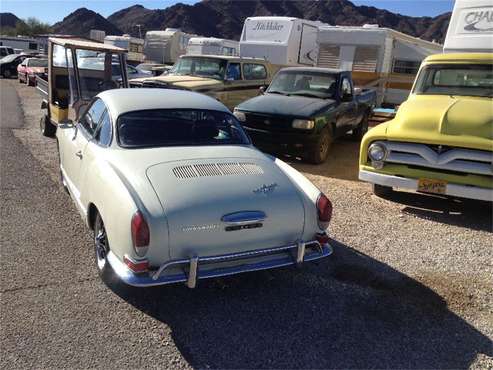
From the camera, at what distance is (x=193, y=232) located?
3.11 m

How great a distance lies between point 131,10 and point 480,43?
138m

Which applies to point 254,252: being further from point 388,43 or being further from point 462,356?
point 388,43

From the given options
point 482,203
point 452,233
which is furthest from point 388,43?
point 452,233

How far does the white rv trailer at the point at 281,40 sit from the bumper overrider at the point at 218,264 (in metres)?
13.9

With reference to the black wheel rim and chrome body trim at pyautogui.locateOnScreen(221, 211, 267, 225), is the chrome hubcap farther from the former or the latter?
chrome body trim at pyautogui.locateOnScreen(221, 211, 267, 225)

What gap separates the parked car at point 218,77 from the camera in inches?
422

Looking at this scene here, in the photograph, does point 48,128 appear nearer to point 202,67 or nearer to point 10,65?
point 202,67

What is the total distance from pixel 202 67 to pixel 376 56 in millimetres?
5884

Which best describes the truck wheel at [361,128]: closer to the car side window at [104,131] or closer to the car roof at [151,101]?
the car roof at [151,101]

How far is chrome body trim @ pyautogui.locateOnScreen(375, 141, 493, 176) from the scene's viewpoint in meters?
5.37

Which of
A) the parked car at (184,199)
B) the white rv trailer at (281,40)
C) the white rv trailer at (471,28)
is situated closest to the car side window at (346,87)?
the white rv trailer at (471,28)

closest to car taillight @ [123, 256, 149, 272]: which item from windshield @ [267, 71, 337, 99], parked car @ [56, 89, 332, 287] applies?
parked car @ [56, 89, 332, 287]

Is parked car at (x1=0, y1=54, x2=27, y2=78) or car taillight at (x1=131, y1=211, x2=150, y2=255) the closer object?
car taillight at (x1=131, y1=211, x2=150, y2=255)

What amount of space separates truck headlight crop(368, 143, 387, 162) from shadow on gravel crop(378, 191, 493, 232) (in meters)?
0.77
